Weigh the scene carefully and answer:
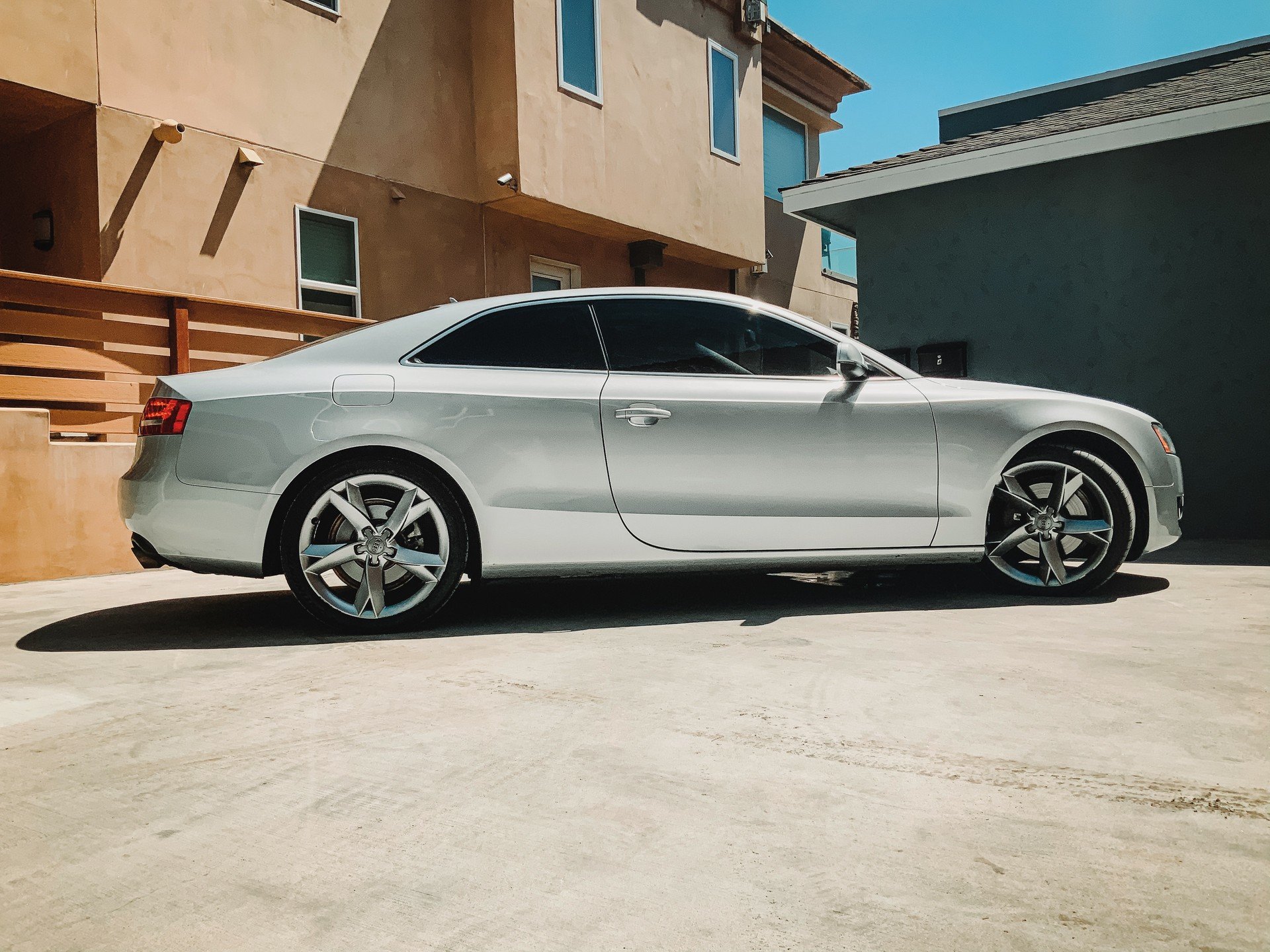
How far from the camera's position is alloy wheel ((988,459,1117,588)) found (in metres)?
4.54

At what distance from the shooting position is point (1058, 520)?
4.55 meters

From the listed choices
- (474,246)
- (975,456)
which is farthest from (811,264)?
(975,456)

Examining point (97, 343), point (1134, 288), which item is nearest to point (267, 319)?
point (97, 343)

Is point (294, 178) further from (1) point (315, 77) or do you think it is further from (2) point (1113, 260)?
(2) point (1113, 260)

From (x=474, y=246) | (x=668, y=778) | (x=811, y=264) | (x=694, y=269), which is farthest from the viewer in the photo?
(x=811, y=264)

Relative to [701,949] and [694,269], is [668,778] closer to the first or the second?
[701,949]

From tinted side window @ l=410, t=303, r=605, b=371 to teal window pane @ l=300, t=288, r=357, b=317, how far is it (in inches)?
213

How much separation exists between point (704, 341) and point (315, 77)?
22.3 ft

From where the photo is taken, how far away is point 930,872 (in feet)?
5.90

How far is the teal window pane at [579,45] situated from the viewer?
1125 centimetres

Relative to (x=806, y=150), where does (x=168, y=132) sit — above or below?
below

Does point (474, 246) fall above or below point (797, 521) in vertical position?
above

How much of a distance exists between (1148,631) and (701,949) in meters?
2.97

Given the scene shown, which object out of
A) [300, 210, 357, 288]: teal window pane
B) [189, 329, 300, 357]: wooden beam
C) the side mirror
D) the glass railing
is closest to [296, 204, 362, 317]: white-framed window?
[300, 210, 357, 288]: teal window pane
